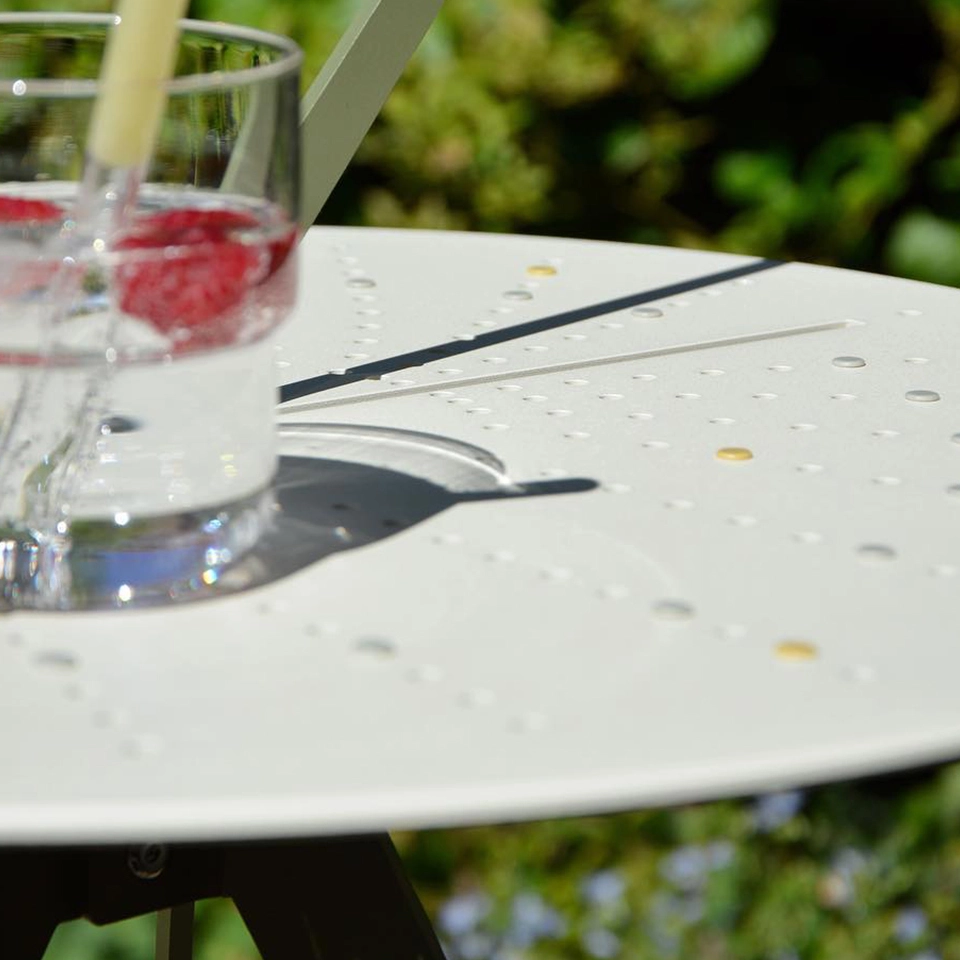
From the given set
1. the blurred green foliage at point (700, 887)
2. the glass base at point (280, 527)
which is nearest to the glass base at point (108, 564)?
the glass base at point (280, 527)

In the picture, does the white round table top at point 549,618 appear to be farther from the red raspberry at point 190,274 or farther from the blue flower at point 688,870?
the blue flower at point 688,870

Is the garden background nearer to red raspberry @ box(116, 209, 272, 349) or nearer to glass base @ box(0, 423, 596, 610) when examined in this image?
glass base @ box(0, 423, 596, 610)

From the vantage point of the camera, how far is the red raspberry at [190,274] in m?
0.65

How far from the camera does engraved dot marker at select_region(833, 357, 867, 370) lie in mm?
1001

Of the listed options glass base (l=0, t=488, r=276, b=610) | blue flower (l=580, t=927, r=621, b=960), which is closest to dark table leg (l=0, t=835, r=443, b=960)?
glass base (l=0, t=488, r=276, b=610)

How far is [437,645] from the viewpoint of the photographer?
645mm

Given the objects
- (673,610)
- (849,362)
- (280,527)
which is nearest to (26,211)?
(280,527)

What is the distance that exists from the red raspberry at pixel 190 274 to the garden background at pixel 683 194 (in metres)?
1.44

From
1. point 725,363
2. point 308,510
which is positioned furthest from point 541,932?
point 308,510

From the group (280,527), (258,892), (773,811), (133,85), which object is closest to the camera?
(133,85)

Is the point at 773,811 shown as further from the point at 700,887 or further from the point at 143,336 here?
the point at 143,336

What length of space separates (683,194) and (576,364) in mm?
1468

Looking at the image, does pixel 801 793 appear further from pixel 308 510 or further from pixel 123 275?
pixel 123 275

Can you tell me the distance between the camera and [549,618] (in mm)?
667
